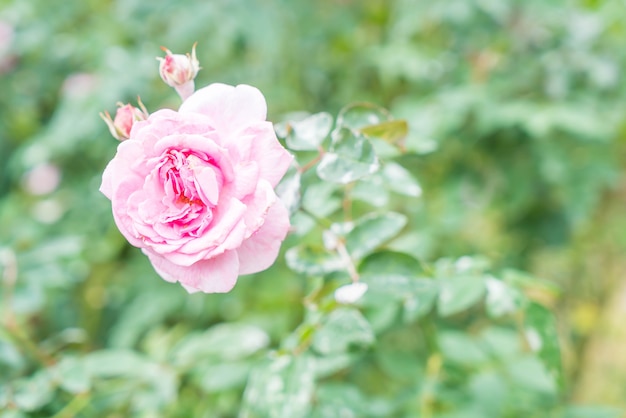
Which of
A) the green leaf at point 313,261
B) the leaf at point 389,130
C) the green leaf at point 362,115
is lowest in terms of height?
the green leaf at point 313,261

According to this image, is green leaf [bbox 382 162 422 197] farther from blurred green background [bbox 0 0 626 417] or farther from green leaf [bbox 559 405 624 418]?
green leaf [bbox 559 405 624 418]

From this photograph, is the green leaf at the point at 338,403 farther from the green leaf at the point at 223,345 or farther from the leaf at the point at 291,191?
the leaf at the point at 291,191

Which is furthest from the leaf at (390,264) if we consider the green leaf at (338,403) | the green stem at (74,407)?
the green stem at (74,407)

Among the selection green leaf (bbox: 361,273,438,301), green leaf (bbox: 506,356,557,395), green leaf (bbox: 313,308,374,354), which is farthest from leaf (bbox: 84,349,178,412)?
green leaf (bbox: 506,356,557,395)

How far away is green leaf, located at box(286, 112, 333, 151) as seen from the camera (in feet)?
2.18

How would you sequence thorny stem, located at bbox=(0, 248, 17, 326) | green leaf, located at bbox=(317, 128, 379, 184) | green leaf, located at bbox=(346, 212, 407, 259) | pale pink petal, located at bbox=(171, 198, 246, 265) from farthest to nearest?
thorny stem, located at bbox=(0, 248, 17, 326) → green leaf, located at bbox=(346, 212, 407, 259) → green leaf, located at bbox=(317, 128, 379, 184) → pale pink petal, located at bbox=(171, 198, 246, 265)

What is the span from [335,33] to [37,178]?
0.91 meters

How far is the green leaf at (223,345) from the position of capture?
93 centimetres

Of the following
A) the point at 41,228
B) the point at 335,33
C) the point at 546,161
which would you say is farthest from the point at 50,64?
the point at 546,161

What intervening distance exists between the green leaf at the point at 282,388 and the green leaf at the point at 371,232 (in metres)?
0.13

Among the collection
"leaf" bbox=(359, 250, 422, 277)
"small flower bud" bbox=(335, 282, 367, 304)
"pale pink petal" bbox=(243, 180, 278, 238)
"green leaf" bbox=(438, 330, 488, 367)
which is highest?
"pale pink petal" bbox=(243, 180, 278, 238)

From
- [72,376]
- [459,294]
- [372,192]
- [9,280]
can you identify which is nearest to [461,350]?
[459,294]

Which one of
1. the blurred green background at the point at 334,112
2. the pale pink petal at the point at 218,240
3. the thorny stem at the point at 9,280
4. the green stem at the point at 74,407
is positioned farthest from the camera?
the blurred green background at the point at 334,112

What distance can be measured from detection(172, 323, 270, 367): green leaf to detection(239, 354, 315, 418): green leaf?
8.5 inches
